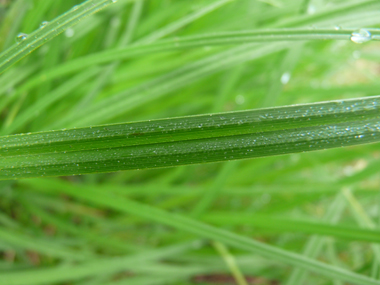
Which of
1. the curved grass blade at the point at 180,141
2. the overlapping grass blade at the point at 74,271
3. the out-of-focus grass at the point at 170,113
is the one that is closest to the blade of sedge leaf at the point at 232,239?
the out-of-focus grass at the point at 170,113

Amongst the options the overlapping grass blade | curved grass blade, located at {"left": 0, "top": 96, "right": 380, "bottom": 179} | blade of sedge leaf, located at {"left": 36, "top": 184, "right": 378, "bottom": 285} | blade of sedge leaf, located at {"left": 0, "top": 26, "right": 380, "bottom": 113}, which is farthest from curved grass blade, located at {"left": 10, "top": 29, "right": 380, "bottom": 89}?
the overlapping grass blade

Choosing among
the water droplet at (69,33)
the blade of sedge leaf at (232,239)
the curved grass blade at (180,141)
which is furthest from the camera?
the water droplet at (69,33)

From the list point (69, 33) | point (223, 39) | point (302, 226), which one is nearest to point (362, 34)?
point (223, 39)

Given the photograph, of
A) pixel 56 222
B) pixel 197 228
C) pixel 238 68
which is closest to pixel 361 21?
pixel 238 68

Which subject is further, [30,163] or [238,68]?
[238,68]

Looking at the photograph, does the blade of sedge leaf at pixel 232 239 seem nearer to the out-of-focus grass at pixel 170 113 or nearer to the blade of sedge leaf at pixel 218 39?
the out-of-focus grass at pixel 170 113

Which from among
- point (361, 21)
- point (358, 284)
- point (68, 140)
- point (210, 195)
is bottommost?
point (358, 284)

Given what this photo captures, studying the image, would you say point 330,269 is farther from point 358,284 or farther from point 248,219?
point 248,219
